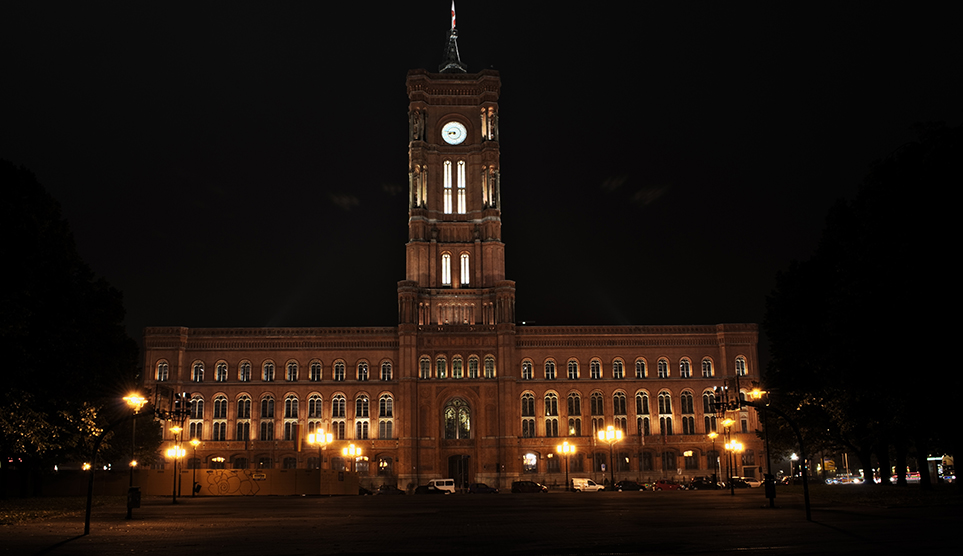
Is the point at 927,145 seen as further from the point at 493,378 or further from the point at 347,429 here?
the point at 347,429

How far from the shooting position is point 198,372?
87125 millimetres

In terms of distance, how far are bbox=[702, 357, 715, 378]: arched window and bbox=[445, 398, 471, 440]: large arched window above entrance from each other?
24008 millimetres

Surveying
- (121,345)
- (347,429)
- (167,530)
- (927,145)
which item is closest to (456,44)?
(347,429)

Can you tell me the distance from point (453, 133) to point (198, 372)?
3736 cm

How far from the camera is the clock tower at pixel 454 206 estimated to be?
90.3m

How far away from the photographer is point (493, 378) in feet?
285

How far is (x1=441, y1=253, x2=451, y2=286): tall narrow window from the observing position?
93.1 metres

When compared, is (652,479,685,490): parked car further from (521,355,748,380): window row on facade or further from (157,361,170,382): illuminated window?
(157,361,170,382): illuminated window

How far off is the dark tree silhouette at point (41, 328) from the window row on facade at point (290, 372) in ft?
153

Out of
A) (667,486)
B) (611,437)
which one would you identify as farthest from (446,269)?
(667,486)

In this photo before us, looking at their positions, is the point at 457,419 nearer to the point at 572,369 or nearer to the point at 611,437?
the point at 572,369

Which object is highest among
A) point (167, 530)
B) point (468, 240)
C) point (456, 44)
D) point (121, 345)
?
point (456, 44)

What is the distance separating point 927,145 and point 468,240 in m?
63.8

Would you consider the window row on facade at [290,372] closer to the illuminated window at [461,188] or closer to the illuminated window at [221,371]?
the illuminated window at [221,371]
